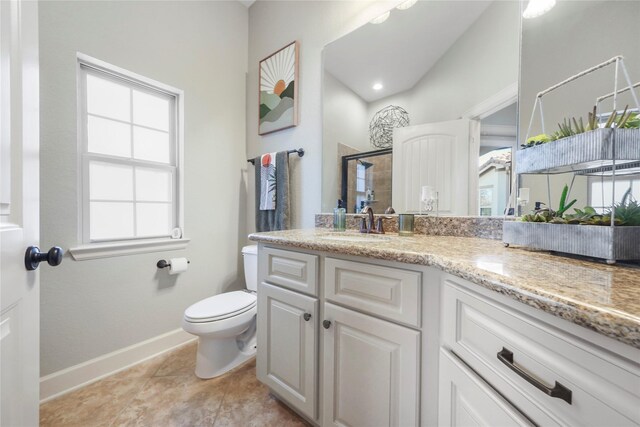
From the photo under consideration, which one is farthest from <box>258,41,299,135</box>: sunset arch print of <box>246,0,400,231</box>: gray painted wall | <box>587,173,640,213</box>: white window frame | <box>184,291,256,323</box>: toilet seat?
<box>587,173,640,213</box>: white window frame

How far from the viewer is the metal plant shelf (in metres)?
0.59

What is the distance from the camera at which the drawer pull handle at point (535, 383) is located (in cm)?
39

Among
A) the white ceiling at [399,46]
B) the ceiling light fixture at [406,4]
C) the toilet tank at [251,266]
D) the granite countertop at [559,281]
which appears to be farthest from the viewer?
the toilet tank at [251,266]

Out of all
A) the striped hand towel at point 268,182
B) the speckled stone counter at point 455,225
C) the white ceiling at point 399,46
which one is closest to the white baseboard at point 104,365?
the striped hand towel at point 268,182

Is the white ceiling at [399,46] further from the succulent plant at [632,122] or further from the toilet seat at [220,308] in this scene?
the toilet seat at [220,308]

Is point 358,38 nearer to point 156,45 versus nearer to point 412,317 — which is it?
point 156,45

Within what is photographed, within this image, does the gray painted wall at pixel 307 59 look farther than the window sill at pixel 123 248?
Yes

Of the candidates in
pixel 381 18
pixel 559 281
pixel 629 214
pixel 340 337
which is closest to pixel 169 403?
pixel 340 337

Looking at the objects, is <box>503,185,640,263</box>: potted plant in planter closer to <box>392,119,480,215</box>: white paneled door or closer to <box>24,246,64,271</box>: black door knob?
<box>392,119,480,215</box>: white paneled door

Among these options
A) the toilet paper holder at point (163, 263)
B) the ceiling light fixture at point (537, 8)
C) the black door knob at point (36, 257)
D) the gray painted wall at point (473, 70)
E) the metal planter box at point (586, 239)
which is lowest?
the toilet paper holder at point (163, 263)

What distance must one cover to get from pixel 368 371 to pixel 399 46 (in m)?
1.64

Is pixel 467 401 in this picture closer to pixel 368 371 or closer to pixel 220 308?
pixel 368 371

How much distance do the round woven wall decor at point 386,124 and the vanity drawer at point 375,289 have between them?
2.87 feet

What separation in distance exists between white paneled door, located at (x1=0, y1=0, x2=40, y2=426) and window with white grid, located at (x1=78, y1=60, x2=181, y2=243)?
1.03 meters
